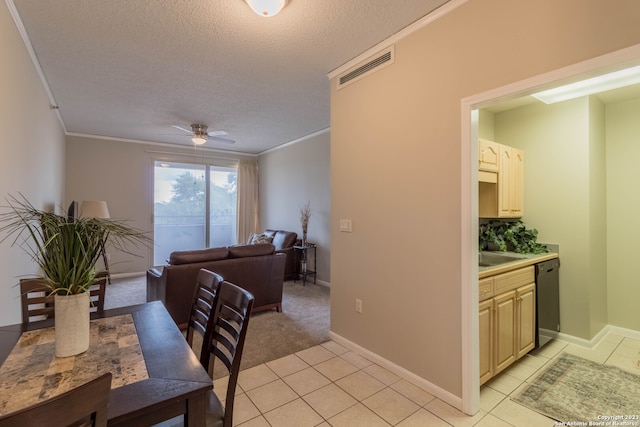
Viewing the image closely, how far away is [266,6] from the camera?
1903mm

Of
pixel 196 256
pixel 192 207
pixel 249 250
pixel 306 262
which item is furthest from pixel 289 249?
pixel 192 207

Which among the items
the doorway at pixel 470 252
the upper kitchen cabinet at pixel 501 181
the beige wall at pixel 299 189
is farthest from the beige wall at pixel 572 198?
the beige wall at pixel 299 189

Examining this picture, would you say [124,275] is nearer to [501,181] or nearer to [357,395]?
[357,395]

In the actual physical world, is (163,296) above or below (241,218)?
below

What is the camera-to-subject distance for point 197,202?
21.7 ft

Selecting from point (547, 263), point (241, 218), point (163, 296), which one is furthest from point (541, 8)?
point (241, 218)

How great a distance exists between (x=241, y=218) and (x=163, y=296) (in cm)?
385

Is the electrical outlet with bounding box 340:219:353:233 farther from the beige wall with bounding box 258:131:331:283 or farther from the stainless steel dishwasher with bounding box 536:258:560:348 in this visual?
the beige wall with bounding box 258:131:331:283

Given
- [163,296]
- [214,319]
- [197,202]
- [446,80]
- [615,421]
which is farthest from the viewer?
[197,202]

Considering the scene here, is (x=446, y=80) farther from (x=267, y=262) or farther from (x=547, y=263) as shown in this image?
(x=267, y=262)

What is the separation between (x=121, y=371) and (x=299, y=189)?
193 inches

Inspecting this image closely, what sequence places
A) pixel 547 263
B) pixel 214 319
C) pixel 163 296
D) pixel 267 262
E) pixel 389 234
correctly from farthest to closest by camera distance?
pixel 267 262 < pixel 163 296 < pixel 547 263 < pixel 389 234 < pixel 214 319

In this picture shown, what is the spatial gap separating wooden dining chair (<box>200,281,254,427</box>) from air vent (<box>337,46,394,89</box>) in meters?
2.14


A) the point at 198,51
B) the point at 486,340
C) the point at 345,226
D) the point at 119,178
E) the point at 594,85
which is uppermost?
the point at 198,51
